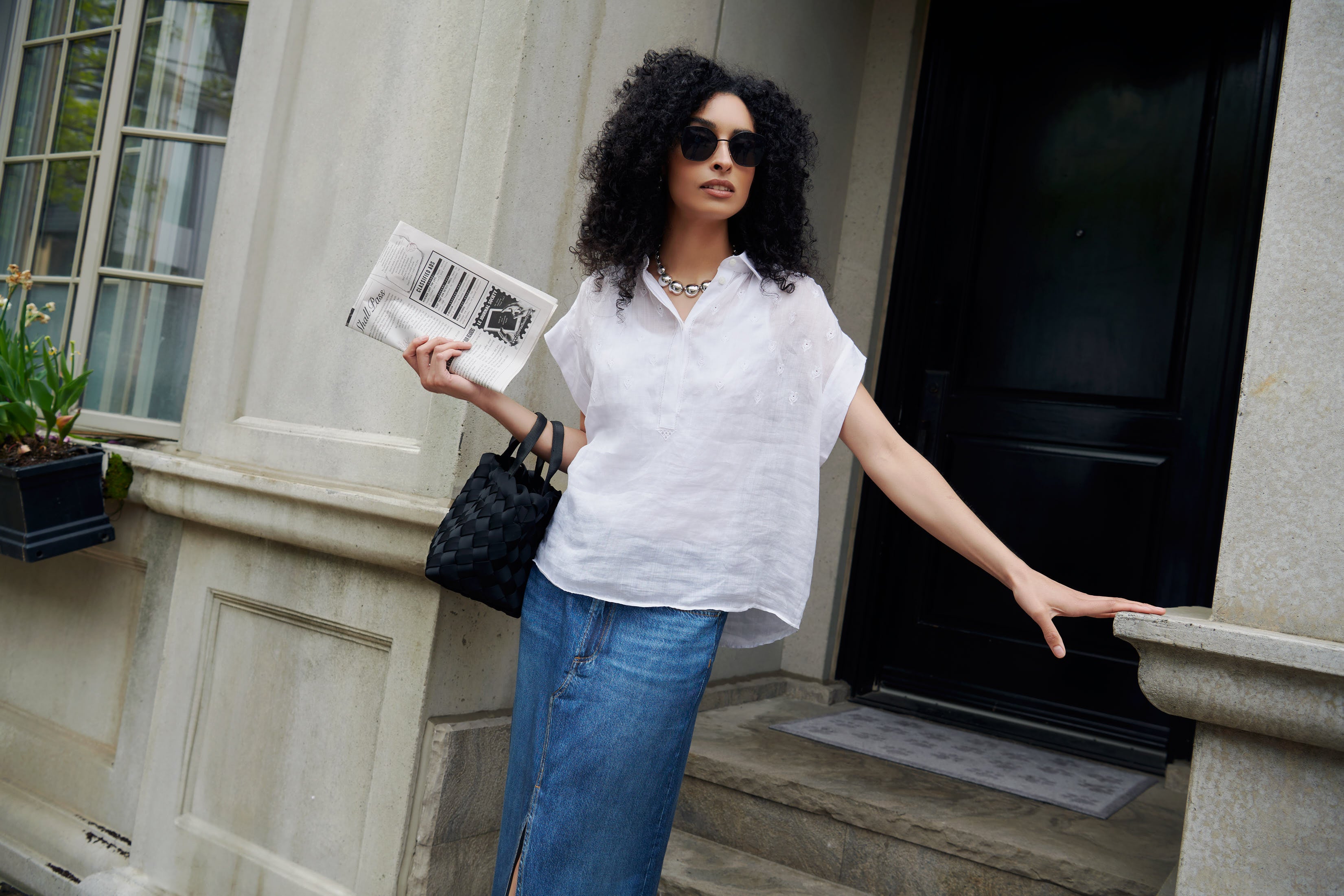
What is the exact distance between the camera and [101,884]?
288 centimetres

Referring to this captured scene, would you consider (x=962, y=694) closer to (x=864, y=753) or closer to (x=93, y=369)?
(x=864, y=753)

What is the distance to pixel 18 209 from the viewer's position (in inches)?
152

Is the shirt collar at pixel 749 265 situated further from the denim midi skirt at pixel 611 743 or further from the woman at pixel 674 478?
the denim midi skirt at pixel 611 743

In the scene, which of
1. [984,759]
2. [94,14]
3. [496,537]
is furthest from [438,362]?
[94,14]

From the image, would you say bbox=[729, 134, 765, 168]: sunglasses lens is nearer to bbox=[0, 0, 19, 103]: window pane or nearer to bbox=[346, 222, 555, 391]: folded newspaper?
bbox=[346, 222, 555, 391]: folded newspaper

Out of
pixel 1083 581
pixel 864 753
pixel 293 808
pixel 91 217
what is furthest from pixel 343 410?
pixel 1083 581

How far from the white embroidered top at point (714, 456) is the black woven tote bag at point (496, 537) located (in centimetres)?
7

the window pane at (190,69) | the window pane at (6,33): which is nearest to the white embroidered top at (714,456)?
the window pane at (190,69)

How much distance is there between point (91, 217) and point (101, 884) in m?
2.29

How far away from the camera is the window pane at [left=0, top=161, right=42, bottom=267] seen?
3805mm

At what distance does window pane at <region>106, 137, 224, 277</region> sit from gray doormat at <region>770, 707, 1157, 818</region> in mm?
2695

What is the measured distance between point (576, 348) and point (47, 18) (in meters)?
3.52

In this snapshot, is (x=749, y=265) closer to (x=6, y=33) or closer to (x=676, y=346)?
(x=676, y=346)

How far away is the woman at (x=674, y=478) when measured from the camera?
1590 mm
